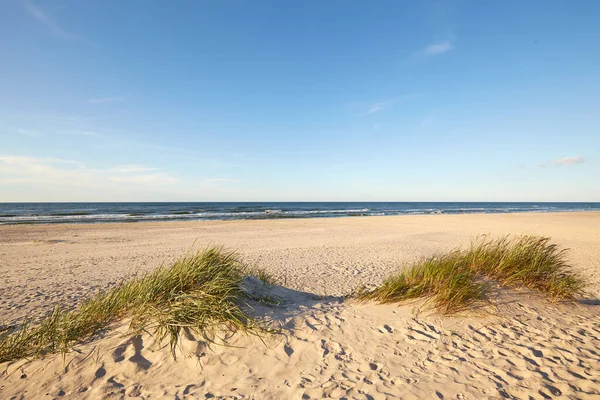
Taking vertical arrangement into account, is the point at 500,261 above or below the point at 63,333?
above

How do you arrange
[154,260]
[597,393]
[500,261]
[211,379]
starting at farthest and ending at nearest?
[154,260] → [500,261] → [211,379] → [597,393]

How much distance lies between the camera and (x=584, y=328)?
15.1 ft

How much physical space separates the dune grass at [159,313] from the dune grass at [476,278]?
2488mm

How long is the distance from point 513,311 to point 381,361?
2.77 m

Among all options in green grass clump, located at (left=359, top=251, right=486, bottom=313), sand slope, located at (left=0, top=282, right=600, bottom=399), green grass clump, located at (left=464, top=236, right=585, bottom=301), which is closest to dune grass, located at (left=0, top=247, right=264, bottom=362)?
sand slope, located at (left=0, top=282, right=600, bottom=399)

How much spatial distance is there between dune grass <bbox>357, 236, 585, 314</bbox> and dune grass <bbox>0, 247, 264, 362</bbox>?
8.16 ft

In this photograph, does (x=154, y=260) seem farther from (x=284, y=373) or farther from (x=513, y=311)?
(x=513, y=311)

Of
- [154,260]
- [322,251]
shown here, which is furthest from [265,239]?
[154,260]

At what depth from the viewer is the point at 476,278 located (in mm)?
5770

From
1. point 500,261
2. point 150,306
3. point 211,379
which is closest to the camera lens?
point 211,379

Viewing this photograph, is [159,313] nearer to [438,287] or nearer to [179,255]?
[438,287]

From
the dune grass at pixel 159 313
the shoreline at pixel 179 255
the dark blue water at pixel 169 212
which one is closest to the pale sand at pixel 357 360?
the dune grass at pixel 159 313

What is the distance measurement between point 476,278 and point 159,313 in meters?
5.52

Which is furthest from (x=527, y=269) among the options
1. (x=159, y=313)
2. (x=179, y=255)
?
(x=179, y=255)
